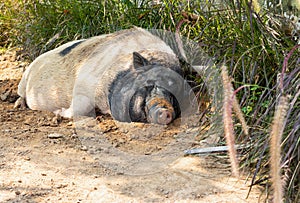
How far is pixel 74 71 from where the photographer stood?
476 cm

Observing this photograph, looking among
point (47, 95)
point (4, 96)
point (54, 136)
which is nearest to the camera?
point (54, 136)

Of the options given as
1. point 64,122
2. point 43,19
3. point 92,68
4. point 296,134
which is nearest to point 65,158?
point 64,122

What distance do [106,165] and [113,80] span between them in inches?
45.3

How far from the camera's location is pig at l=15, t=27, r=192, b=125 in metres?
4.30

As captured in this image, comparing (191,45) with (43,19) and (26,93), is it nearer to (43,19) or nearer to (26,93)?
(26,93)

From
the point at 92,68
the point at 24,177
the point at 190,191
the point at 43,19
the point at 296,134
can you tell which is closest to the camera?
the point at 296,134

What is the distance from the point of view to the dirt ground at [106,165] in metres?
3.04

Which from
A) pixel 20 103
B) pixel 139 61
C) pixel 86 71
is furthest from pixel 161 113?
pixel 20 103

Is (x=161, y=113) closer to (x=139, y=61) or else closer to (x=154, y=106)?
(x=154, y=106)

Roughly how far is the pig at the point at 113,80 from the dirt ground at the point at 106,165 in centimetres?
14

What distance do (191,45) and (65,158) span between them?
4.58 feet

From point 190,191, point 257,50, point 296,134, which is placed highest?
point 257,50

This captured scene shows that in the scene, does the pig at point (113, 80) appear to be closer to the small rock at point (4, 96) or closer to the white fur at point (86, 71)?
the white fur at point (86, 71)

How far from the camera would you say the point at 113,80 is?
14.7 ft
